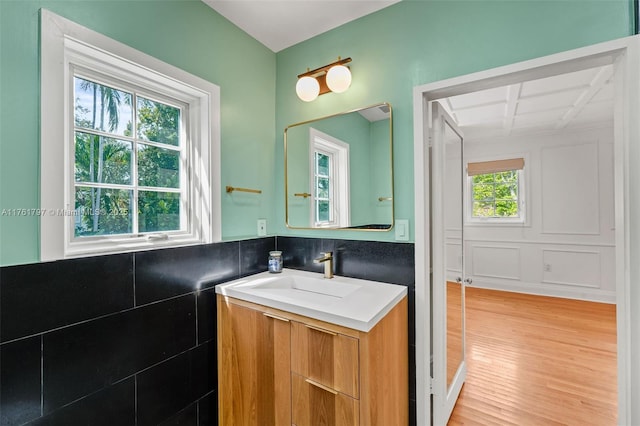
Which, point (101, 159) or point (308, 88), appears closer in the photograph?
point (101, 159)

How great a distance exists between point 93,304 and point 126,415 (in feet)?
1.78

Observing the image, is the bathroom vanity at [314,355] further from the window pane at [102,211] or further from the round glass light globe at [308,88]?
the round glass light globe at [308,88]

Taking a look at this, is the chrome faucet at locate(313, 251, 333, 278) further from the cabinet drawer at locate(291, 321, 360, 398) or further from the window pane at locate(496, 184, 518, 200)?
the window pane at locate(496, 184, 518, 200)

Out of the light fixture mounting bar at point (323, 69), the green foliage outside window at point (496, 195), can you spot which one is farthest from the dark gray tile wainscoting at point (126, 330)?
the green foliage outside window at point (496, 195)

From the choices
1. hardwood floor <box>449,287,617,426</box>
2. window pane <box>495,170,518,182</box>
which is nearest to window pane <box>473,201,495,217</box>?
window pane <box>495,170,518,182</box>

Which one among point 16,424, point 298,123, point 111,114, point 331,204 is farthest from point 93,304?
point 298,123

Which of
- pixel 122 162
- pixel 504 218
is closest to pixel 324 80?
pixel 122 162

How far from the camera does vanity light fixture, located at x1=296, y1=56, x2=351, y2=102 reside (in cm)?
165

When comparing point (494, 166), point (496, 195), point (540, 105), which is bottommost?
point (496, 195)

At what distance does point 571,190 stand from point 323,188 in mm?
3976

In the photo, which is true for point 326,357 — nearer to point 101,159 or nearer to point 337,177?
point 337,177

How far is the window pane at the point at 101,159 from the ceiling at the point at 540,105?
2563 millimetres

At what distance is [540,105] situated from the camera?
9.64 ft

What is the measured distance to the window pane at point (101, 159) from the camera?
3.91ft
